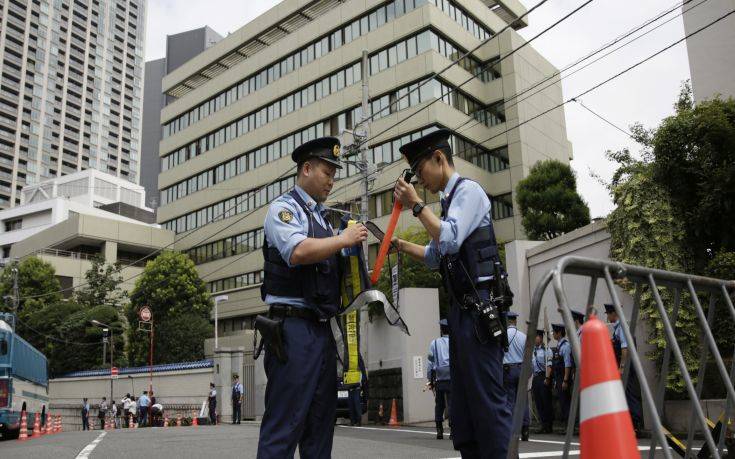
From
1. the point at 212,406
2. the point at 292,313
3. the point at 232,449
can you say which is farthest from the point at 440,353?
the point at 212,406

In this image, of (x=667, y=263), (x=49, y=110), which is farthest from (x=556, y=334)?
(x=49, y=110)

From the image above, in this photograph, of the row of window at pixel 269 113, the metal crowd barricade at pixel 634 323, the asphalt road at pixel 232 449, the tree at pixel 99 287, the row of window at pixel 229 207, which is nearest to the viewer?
the metal crowd barricade at pixel 634 323

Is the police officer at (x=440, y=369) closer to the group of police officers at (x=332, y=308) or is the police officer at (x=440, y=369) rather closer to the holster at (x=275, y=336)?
the group of police officers at (x=332, y=308)

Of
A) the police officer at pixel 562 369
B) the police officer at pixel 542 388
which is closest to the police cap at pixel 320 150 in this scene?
the police officer at pixel 562 369

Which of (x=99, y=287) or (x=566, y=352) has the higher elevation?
(x=99, y=287)

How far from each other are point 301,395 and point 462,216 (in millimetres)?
1271

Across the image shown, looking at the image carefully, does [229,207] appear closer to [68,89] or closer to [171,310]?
[171,310]

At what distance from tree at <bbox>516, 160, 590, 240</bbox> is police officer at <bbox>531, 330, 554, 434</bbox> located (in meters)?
17.3

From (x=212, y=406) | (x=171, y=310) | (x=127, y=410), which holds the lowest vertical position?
(x=127, y=410)

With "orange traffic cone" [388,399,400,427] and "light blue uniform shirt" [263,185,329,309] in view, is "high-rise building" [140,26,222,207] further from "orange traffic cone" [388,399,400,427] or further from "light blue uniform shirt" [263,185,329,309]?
"light blue uniform shirt" [263,185,329,309]

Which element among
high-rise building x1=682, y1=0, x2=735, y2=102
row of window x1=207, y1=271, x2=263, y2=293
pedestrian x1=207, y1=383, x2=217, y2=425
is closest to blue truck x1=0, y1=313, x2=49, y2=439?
pedestrian x1=207, y1=383, x2=217, y2=425

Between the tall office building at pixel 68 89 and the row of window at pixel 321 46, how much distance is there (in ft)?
159

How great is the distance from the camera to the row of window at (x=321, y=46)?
36.4 meters

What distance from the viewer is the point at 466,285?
3.48 metres
